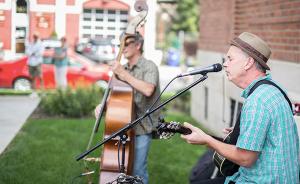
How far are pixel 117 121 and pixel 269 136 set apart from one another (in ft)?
5.71

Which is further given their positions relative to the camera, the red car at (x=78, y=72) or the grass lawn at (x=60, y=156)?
the red car at (x=78, y=72)

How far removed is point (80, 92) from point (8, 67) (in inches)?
197

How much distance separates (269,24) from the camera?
7207mm

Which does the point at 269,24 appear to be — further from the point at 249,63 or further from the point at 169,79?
the point at 169,79

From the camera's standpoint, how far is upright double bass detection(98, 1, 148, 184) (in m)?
4.78

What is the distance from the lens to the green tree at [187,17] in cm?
3697

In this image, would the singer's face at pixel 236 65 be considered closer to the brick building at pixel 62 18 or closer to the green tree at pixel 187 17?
the brick building at pixel 62 18

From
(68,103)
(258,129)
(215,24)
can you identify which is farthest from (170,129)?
(68,103)

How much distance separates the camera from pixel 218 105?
9.39m

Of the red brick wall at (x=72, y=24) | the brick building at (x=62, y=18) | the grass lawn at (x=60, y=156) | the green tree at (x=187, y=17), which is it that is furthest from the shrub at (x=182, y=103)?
the green tree at (x=187, y=17)

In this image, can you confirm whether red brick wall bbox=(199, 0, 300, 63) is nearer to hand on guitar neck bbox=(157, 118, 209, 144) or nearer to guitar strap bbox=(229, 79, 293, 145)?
guitar strap bbox=(229, 79, 293, 145)

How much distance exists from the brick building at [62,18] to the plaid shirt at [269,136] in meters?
2.47

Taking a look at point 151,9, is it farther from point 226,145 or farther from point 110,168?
point 226,145

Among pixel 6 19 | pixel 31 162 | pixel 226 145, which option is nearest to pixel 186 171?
pixel 31 162
